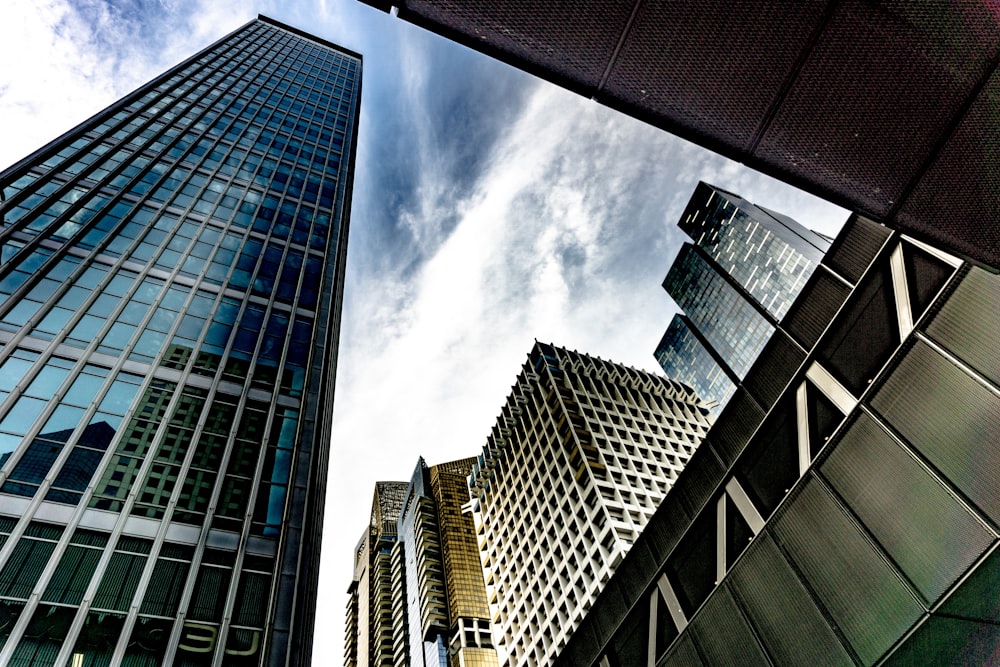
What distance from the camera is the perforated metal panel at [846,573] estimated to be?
807 cm

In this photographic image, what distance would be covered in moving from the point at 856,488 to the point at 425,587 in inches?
4543

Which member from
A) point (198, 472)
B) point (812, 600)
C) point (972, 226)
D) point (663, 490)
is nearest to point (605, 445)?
point (663, 490)

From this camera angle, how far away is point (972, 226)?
4.26 m

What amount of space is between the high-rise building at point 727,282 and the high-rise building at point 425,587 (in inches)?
2398

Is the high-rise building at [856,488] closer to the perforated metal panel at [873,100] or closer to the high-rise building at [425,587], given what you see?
the perforated metal panel at [873,100]

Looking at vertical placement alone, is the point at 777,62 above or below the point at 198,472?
below

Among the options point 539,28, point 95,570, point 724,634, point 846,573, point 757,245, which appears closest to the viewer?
point 539,28

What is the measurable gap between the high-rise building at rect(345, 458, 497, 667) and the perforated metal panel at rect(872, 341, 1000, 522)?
333ft

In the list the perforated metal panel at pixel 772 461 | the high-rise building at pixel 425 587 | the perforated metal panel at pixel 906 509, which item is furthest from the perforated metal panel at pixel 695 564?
the high-rise building at pixel 425 587

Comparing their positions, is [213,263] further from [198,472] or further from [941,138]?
[941,138]

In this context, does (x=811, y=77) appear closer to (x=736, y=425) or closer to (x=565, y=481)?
(x=736, y=425)

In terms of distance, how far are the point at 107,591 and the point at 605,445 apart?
2461 inches

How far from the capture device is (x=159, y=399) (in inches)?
875

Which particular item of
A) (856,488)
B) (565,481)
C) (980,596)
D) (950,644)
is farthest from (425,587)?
(980,596)
